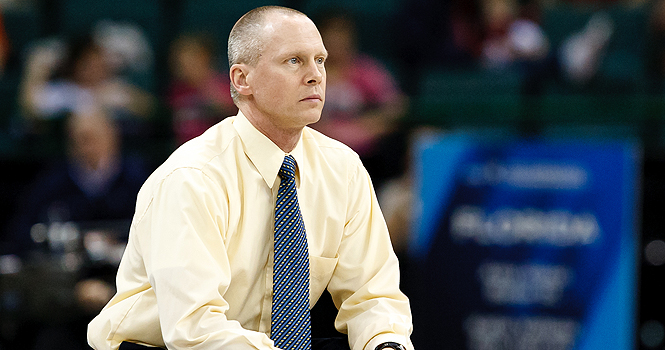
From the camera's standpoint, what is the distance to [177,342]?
1.78 meters

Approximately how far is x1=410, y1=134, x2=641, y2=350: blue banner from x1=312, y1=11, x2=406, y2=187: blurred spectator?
27.2 inches

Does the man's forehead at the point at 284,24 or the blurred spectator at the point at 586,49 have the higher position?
the man's forehead at the point at 284,24

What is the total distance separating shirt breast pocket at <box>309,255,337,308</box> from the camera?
2.08 meters

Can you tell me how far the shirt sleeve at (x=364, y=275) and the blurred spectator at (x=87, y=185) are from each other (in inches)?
87.4

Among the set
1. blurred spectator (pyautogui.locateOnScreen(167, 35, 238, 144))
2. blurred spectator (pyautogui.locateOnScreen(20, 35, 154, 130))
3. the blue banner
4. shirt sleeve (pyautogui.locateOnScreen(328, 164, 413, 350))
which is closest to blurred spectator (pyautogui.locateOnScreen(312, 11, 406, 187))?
blurred spectator (pyautogui.locateOnScreen(167, 35, 238, 144))

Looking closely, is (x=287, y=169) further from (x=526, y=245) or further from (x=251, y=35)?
(x=526, y=245)

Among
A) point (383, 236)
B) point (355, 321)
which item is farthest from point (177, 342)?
point (383, 236)

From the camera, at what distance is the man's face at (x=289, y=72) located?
1.94 metres

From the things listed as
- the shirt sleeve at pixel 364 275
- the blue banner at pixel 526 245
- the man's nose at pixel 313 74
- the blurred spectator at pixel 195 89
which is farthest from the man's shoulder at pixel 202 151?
the blurred spectator at pixel 195 89

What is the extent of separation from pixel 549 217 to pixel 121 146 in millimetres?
2470

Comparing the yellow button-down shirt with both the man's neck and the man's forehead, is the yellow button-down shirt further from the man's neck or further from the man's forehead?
the man's forehead

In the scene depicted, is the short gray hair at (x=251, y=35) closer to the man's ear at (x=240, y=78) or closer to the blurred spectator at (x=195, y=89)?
the man's ear at (x=240, y=78)

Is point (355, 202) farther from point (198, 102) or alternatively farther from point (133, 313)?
point (198, 102)

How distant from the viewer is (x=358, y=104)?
4.82 m
